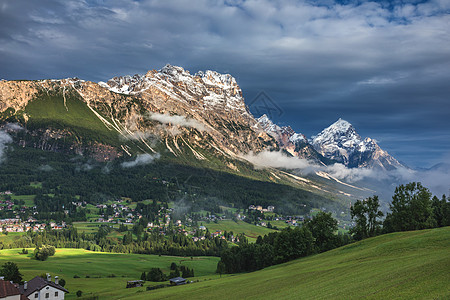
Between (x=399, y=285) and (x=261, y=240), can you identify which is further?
(x=261, y=240)

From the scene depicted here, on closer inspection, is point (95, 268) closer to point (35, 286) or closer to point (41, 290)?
point (41, 290)

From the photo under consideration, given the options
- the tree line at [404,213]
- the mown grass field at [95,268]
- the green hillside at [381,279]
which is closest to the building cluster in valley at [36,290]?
the mown grass field at [95,268]

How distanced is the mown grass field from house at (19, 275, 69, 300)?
31.0ft

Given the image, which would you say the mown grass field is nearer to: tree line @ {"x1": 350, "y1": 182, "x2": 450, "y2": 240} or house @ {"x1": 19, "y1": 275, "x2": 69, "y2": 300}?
house @ {"x1": 19, "y1": 275, "x2": 69, "y2": 300}

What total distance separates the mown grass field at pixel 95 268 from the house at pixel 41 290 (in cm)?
945

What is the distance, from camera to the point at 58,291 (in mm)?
68188

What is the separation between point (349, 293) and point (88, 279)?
96449mm

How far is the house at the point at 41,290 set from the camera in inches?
2512

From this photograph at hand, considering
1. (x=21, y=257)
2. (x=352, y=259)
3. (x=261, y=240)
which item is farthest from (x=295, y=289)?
(x=21, y=257)

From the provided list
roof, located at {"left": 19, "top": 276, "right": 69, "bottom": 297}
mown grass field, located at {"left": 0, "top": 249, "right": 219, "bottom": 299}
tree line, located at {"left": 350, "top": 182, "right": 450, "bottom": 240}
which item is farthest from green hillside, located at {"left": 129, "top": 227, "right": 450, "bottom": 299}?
mown grass field, located at {"left": 0, "top": 249, "right": 219, "bottom": 299}

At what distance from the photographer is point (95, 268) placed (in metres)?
124

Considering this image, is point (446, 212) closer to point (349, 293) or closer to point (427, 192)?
point (427, 192)

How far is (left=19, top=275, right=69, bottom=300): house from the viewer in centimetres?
6381

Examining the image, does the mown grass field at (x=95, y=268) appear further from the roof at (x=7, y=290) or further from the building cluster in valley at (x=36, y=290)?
the roof at (x=7, y=290)
